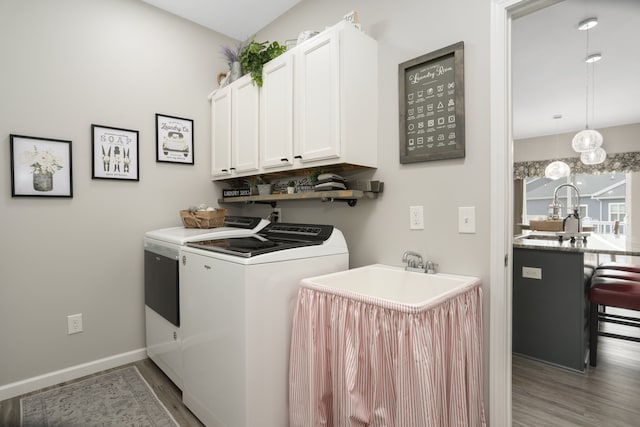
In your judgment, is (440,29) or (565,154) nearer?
(440,29)

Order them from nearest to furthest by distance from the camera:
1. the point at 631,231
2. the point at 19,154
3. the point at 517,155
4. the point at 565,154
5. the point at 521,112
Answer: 1. the point at 19,154
2. the point at 521,112
3. the point at 631,231
4. the point at 565,154
5. the point at 517,155

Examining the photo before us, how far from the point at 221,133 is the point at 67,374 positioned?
2.08 m

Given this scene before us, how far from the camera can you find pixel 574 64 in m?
3.65

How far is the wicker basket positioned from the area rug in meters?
1.13

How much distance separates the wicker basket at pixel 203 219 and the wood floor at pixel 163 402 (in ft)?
3.58

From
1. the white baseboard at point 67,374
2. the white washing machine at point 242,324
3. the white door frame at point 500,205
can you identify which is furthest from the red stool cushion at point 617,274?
the white baseboard at point 67,374

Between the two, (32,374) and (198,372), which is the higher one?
(198,372)

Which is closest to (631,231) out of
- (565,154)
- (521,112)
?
(565,154)

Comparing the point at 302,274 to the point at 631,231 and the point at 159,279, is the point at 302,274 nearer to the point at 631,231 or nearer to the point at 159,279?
the point at 159,279

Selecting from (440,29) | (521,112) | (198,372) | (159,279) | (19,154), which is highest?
(521,112)

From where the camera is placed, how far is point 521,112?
18.0 ft

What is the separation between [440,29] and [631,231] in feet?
22.2

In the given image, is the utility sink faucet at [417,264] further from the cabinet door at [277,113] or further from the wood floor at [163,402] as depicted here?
the wood floor at [163,402]

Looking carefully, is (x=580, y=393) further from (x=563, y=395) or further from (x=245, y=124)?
(x=245, y=124)
